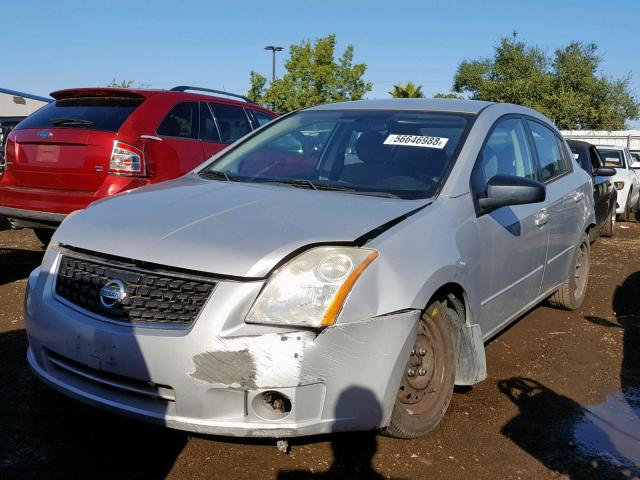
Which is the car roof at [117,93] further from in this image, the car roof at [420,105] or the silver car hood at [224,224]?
the silver car hood at [224,224]

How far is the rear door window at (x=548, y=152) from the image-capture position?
4.81 meters

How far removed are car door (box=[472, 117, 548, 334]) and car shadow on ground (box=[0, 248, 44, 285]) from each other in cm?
446

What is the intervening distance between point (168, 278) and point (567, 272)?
3705 mm

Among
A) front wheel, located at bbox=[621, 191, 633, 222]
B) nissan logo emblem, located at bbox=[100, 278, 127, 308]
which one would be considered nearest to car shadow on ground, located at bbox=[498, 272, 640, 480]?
nissan logo emblem, located at bbox=[100, 278, 127, 308]

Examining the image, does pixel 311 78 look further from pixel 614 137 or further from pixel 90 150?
pixel 90 150

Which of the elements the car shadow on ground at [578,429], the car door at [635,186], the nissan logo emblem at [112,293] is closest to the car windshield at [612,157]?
the car door at [635,186]

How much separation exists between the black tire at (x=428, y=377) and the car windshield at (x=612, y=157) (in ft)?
37.4

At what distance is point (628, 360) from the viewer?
4.52 m

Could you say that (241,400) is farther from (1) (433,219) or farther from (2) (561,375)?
(2) (561,375)

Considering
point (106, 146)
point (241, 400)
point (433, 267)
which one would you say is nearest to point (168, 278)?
point (241, 400)

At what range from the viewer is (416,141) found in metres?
3.80

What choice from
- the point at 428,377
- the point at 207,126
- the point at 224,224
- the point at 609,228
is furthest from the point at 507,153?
the point at 609,228

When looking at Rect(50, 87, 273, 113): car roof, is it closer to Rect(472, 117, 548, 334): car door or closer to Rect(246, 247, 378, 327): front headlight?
Rect(472, 117, 548, 334): car door

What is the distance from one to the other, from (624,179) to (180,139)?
9447 millimetres
